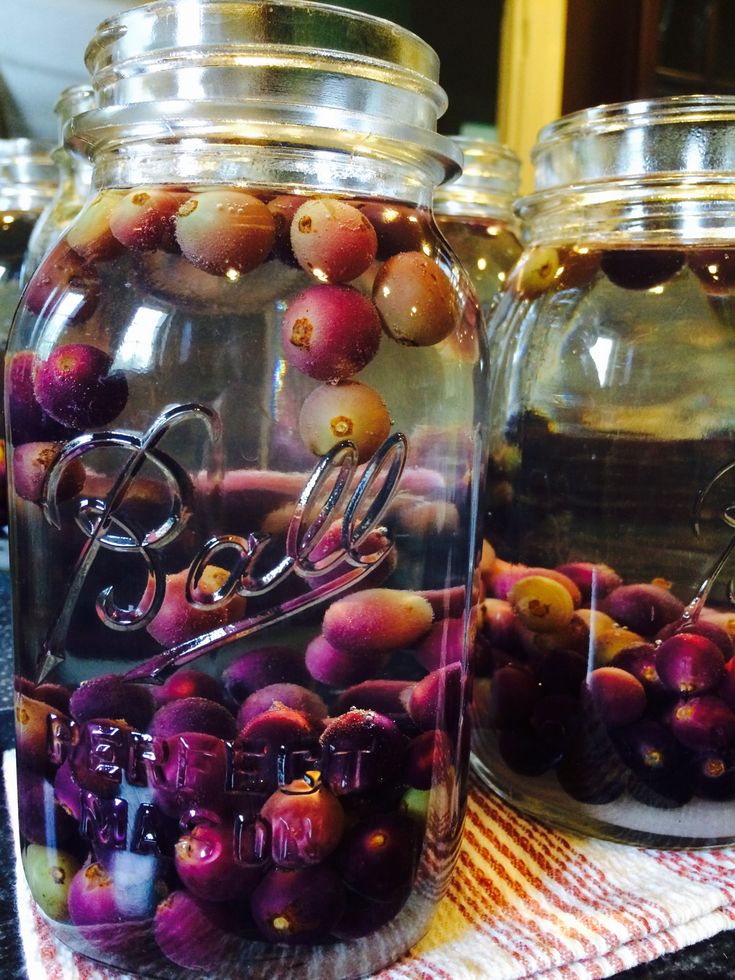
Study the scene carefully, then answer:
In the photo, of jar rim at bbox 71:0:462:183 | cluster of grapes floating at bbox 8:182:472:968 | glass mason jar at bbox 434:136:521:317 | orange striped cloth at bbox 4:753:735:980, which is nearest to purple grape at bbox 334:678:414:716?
cluster of grapes floating at bbox 8:182:472:968

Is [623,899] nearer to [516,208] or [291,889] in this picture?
[291,889]

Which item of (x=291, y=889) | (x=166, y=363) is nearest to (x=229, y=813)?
(x=291, y=889)

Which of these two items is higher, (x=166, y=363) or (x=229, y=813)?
(x=166, y=363)

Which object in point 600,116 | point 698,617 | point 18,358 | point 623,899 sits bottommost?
point 623,899

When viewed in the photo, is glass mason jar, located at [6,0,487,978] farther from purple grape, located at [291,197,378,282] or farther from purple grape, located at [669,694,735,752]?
purple grape, located at [669,694,735,752]

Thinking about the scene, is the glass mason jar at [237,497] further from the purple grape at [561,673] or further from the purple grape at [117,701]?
the purple grape at [561,673]

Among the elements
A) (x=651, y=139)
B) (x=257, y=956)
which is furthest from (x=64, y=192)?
(x=257, y=956)
